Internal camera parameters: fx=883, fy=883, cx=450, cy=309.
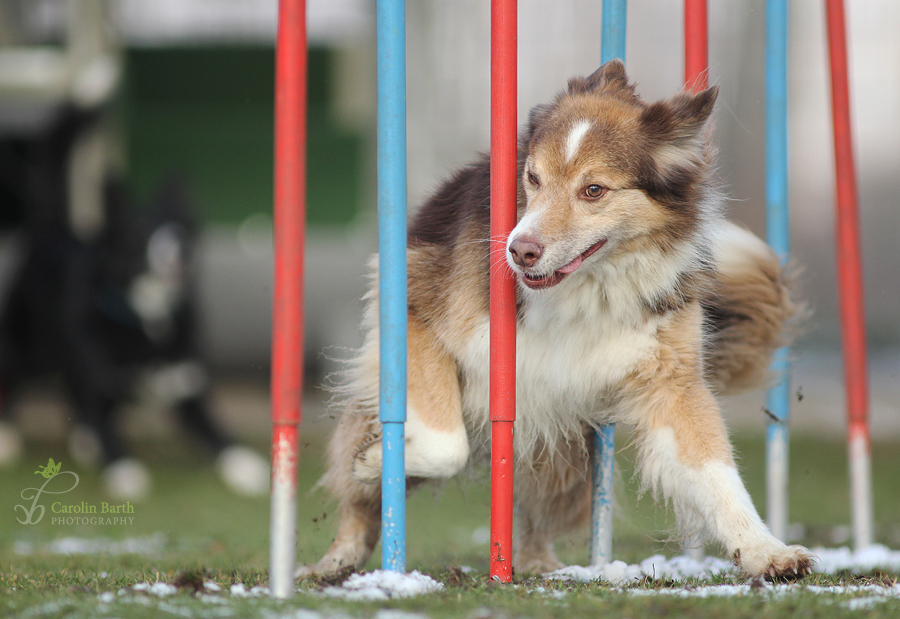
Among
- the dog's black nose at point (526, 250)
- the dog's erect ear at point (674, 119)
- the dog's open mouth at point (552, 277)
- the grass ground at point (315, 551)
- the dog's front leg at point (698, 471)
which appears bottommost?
the grass ground at point (315, 551)

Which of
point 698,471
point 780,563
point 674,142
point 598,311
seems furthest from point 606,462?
point 674,142

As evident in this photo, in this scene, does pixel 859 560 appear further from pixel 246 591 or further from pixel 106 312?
pixel 106 312

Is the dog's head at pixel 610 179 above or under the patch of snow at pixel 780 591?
above

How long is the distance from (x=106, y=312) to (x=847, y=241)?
523 centimetres

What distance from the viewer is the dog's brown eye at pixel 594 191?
247 centimetres

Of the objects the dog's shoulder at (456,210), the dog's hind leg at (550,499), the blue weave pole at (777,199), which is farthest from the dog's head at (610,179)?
the blue weave pole at (777,199)

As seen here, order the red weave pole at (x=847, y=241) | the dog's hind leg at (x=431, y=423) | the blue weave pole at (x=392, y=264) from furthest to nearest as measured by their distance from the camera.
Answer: the red weave pole at (x=847, y=241) → the dog's hind leg at (x=431, y=423) → the blue weave pole at (x=392, y=264)

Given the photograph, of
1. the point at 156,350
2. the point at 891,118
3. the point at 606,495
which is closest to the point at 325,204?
the point at 156,350

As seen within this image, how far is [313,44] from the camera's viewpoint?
8.90 meters

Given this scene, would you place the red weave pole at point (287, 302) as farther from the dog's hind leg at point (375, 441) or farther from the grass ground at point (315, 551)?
the dog's hind leg at point (375, 441)

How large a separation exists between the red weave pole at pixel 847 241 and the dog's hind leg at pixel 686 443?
1.20 m

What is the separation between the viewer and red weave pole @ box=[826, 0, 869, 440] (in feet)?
11.3

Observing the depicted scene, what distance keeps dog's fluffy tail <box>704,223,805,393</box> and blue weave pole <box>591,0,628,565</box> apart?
48 cm

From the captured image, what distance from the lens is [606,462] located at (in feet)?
9.50
